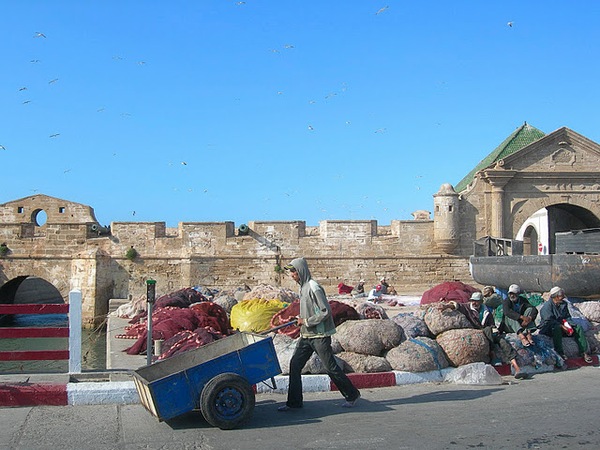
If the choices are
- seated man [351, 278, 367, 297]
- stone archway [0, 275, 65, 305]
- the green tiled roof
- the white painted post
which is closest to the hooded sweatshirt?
the white painted post

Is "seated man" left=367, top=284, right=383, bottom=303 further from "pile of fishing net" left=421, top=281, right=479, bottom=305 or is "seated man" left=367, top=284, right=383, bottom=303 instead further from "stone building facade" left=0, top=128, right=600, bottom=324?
"stone building facade" left=0, top=128, right=600, bottom=324

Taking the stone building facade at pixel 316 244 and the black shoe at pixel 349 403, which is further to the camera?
the stone building facade at pixel 316 244

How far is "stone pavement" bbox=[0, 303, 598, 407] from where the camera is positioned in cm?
684

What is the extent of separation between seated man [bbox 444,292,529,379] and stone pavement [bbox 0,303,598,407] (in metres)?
0.21

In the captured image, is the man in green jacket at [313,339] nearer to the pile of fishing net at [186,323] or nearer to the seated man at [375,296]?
the pile of fishing net at [186,323]

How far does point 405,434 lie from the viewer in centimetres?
573

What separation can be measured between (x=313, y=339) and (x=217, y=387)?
120 centimetres

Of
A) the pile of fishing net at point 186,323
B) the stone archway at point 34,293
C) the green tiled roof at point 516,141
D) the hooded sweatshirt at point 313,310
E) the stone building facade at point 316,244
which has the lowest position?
the stone archway at point 34,293

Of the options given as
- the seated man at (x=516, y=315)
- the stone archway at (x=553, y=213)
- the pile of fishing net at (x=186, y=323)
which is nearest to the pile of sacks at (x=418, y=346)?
the seated man at (x=516, y=315)

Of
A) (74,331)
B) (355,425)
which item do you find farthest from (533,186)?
(74,331)

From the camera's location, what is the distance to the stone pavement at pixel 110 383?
6840 millimetres

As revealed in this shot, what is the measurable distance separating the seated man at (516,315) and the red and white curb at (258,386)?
0.78 meters

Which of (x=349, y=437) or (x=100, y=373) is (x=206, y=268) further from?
(x=349, y=437)

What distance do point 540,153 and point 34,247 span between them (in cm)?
→ 1865
